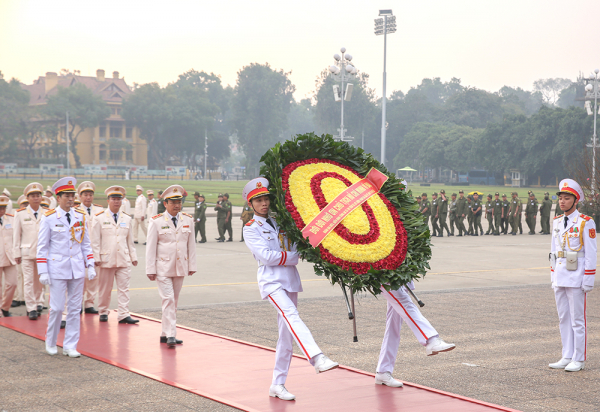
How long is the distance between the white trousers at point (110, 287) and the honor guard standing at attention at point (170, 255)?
1.23m

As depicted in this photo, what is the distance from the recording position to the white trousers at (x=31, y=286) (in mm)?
9484

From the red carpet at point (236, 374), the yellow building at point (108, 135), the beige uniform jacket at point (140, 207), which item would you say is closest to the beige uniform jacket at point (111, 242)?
the red carpet at point (236, 374)

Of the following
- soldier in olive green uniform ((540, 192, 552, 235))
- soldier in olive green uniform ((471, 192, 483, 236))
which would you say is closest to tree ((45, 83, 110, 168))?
soldier in olive green uniform ((471, 192, 483, 236))

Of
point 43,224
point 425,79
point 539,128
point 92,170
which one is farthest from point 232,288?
point 425,79

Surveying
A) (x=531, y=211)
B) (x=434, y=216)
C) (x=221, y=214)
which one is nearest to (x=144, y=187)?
(x=221, y=214)

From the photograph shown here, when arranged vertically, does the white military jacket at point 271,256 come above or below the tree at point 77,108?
below

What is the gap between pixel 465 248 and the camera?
20.6 m

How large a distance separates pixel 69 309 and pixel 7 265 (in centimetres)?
291

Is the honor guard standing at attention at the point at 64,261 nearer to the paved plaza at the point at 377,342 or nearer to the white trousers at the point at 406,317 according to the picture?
the paved plaza at the point at 377,342

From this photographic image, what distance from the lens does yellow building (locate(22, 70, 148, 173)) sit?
94188 mm

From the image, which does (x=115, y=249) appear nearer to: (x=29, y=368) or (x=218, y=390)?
(x=29, y=368)

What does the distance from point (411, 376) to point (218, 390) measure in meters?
1.94

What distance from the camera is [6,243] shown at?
32.4ft

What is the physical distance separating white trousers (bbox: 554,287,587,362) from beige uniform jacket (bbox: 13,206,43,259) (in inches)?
290
